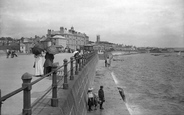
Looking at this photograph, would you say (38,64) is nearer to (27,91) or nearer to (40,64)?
(40,64)

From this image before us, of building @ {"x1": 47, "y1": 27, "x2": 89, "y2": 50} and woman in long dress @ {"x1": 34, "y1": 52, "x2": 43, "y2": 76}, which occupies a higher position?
building @ {"x1": 47, "y1": 27, "x2": 89, "y2": 50}

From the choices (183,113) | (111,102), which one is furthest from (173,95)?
(111,102)

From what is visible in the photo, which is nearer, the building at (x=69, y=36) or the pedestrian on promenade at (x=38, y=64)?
the pedestrian on promenade at (x=38, y=64)

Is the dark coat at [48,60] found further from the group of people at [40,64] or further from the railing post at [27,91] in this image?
the railing post at [27,91]

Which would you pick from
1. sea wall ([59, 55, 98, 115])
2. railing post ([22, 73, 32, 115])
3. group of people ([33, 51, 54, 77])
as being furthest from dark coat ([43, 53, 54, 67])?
railing post ([22, 73, 32, 115])

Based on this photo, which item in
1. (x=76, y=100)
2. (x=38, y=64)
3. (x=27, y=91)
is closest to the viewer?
(x=27, y=91)

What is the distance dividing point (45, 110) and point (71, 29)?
101910mm

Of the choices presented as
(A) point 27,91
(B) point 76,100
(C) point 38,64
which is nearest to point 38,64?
(C) point 38,64

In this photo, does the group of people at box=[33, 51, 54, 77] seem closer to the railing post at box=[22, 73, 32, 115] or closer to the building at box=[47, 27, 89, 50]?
the railing post at box=[22, 73, 32, 115]

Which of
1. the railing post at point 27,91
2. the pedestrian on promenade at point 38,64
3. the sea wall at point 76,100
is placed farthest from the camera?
the pedestrian on promenade at point 38,64

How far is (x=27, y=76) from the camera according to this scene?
2.46 metres

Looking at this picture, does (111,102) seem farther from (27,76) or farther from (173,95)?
(173,95)

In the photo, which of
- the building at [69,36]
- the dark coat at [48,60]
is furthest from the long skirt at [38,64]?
the building at [69,36]

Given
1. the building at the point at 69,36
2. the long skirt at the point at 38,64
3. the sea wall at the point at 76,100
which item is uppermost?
the building at the point at 69,36
